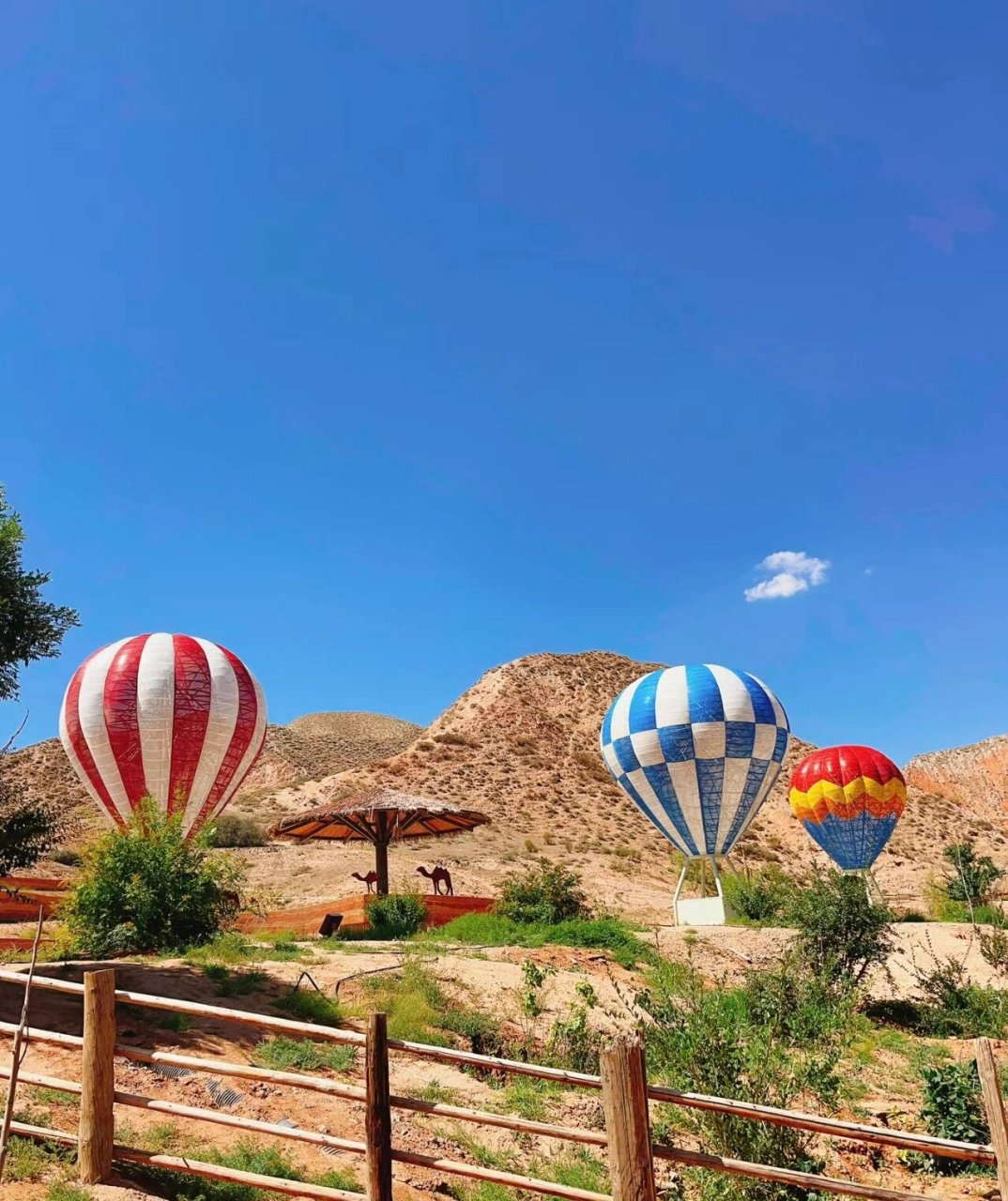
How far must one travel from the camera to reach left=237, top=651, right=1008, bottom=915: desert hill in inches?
1499

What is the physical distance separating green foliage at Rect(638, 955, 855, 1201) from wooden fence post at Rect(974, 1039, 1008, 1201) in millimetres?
2314

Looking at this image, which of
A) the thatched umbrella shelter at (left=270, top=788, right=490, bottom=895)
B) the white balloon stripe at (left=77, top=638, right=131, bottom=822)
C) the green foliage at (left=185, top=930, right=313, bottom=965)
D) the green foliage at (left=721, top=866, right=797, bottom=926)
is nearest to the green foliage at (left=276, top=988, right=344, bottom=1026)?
the green foliage at (left=185, top=930, right=313, bottom=965)

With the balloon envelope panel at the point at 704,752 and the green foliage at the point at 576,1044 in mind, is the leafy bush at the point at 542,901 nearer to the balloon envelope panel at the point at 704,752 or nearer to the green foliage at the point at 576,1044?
the balloon envelope panel at the point at 704,752

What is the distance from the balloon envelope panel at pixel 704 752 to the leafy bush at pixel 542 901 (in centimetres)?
400

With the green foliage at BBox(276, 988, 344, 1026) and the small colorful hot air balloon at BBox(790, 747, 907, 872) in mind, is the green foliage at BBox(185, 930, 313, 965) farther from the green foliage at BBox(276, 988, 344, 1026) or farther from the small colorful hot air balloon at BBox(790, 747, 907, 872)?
the small colorful hot air balloon at BBox(790, 747, 907, 872)

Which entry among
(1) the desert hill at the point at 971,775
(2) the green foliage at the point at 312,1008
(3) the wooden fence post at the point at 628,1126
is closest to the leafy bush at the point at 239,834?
(2) the green foliage at the point at 312,1008

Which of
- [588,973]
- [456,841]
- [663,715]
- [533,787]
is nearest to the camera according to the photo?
[588,973]

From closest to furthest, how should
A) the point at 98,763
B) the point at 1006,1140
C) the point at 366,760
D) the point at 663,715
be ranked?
the point at 1006,1140 → the point at 98,763 → the point at 663,715 → the point at 366,760

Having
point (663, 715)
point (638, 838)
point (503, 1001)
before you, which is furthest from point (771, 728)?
point (638, 838)

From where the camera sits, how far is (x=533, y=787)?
5153 cm

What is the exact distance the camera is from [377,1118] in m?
5.59

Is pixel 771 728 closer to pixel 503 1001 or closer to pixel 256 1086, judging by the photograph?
pixel 503 1001

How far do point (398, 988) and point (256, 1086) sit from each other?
438cm

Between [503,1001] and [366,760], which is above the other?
[366,760]
